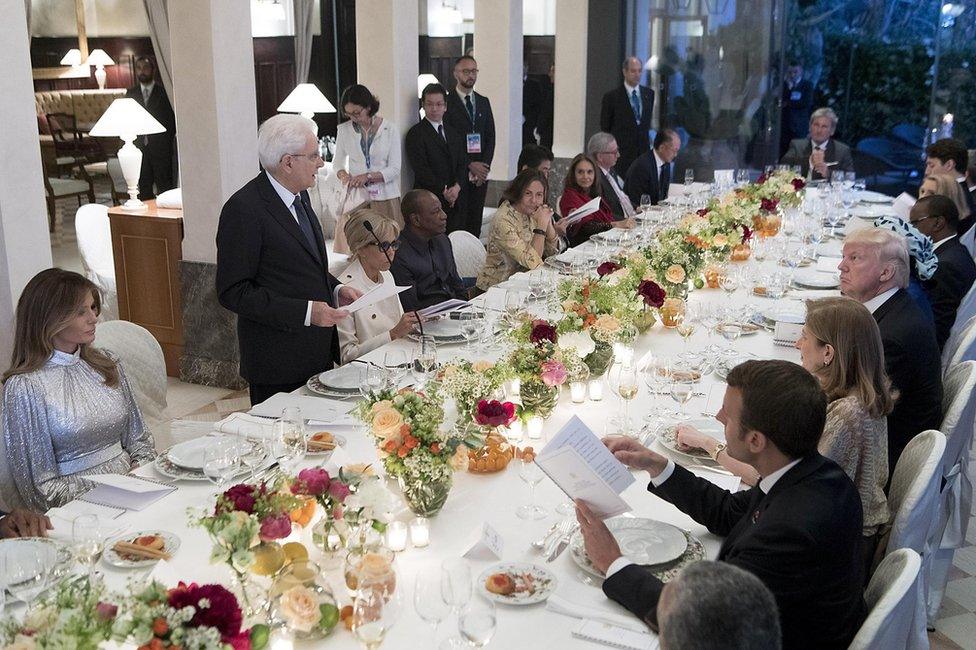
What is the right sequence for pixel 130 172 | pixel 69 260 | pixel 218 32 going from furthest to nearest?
1. pixel 69 260
2. pixel 130 172
3. pixel 218 32

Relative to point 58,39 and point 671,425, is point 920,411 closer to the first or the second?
point 671,425

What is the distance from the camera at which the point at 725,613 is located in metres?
1.67

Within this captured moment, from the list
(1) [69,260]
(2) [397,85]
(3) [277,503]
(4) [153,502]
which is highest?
(2) [397,85]

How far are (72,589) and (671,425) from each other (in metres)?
2.09

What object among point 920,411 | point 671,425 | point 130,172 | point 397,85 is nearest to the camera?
point 671,425

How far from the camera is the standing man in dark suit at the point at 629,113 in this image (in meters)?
10.9

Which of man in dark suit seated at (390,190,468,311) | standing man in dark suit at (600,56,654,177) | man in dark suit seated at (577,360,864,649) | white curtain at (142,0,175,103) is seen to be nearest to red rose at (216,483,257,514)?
man in dark suit seated at (577,360,864,649)

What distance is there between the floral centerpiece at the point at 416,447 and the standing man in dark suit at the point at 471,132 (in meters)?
6.39

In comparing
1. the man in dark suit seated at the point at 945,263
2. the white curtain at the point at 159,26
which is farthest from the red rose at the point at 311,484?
the white curtain at the point at 159,26

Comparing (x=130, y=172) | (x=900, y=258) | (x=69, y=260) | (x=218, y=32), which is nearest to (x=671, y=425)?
(x=900, y=258)

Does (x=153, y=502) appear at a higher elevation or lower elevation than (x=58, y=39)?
lower

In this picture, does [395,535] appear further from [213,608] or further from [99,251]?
[99,251]

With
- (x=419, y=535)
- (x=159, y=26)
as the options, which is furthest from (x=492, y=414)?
(x=159, y=26)

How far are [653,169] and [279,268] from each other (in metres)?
5.34
